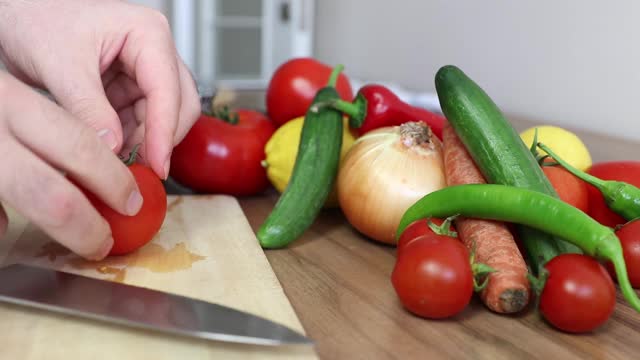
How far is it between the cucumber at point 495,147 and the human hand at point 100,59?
35 centimetres

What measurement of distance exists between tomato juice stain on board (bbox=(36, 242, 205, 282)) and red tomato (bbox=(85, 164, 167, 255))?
0.04 ft

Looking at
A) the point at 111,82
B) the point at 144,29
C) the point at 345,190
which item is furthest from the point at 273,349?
the point at 111,82

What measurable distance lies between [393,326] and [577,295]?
0.56 ft

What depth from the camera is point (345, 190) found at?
884 millimetres

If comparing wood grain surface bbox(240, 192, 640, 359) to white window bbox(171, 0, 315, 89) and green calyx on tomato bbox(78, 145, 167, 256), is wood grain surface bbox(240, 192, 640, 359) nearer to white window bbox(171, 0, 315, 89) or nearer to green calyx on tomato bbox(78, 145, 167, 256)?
green calyx on tomato bbox(78, 145, 167, 256)

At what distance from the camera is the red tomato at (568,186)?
0.80 m

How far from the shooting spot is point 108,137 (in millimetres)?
731

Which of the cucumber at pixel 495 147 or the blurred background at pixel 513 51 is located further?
the blurred background at pixel 513 51

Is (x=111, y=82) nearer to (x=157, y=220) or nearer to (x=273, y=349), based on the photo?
(x=157, y=220)

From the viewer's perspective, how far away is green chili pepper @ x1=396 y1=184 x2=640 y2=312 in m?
0.59

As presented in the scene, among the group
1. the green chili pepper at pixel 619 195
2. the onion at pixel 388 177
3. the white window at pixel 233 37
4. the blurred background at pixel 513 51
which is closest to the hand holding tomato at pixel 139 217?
the onion at pixel 388 177

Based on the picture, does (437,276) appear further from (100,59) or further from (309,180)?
(100,59)

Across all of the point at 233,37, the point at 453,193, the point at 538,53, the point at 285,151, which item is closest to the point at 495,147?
the point at 453,193

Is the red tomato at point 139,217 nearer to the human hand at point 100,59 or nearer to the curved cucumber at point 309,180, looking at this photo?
the human hand at point 100,59
